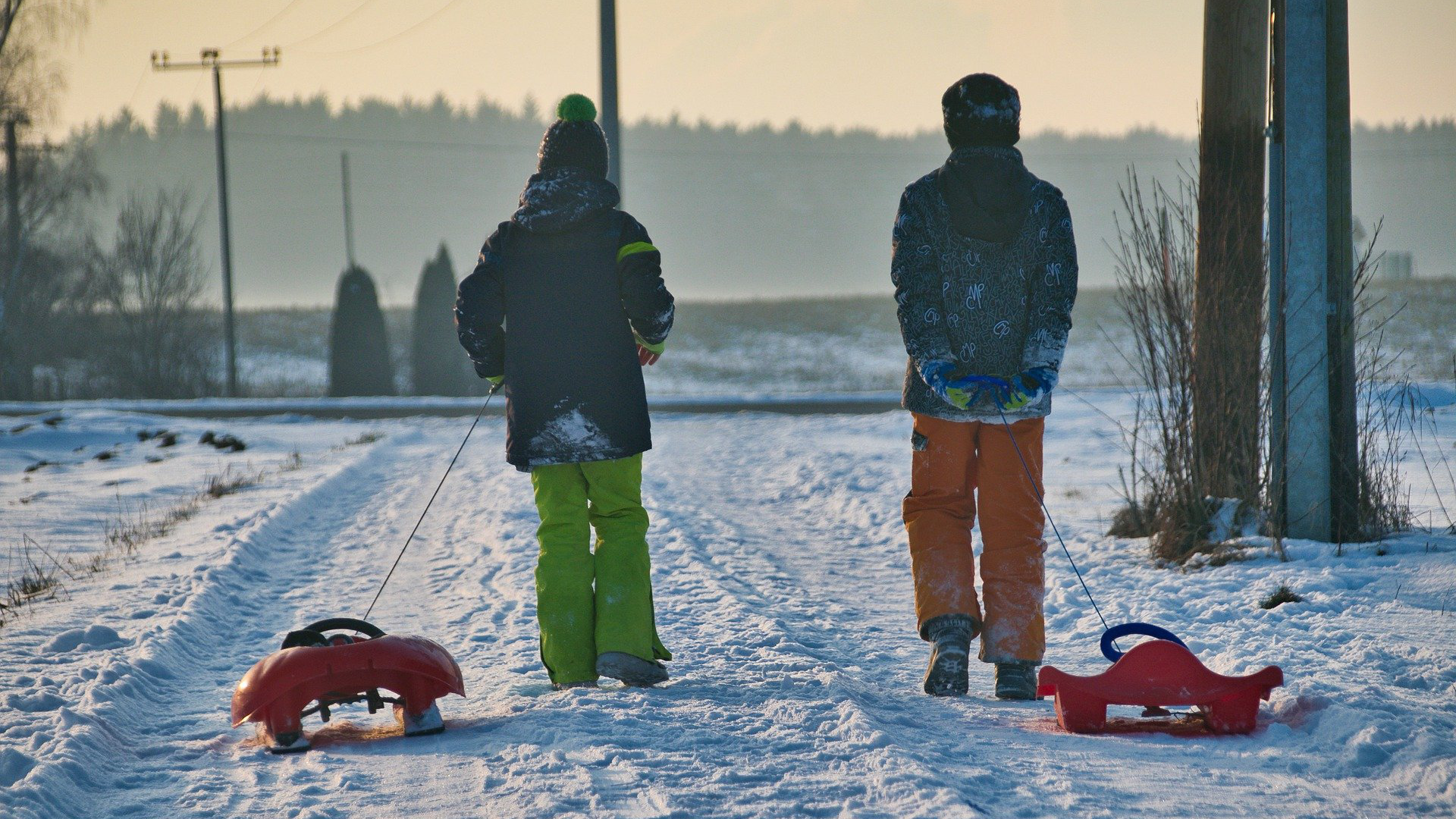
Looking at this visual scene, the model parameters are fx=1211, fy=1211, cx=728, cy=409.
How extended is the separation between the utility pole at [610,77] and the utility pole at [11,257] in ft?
62.5

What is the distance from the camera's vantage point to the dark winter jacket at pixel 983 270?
388 cm

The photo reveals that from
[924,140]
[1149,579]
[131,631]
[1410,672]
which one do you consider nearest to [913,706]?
[1410,672]

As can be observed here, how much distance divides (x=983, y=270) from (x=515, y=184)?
85.0 m

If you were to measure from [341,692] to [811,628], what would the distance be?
2140mm

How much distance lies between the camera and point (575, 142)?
405 centimetres

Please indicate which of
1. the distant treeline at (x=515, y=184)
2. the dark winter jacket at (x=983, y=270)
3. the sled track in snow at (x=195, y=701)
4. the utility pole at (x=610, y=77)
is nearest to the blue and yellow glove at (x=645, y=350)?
the dark winter jacket at (x=983, y=270)

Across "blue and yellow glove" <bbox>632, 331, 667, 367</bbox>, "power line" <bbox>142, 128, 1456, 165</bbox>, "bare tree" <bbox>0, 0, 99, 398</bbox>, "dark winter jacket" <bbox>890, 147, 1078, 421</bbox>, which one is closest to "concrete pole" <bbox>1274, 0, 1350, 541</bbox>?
"dark winter jacket" <bbox>890, 147, 1078, 421</bbox>

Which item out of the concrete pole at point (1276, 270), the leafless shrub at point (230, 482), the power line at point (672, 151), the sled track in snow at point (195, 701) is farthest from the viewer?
the power line at point (672, 151)

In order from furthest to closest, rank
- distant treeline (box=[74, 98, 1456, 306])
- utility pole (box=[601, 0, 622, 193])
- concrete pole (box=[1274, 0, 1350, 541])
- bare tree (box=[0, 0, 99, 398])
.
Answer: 1. distant treeline (box=[74, 98, 1456, 306])
2. bare tree (box=[0, 0, 99, 398])
3. utility pole (box=[601, 0, 622, 193])
4. concrete pole (box=[1274, 0, 1350, 541])

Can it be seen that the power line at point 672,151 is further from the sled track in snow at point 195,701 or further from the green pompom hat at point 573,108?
the green pompom hat at point 573,108

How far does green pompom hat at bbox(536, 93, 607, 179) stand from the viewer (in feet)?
13.3

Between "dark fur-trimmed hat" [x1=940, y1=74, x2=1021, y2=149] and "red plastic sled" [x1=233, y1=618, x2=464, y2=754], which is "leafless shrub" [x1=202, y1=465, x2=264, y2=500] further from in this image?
"dark fur-trimmed hat" [x1=940, y1=74, x2=1021, y2=149]

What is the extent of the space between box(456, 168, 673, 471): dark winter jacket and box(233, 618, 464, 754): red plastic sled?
31.2 inches

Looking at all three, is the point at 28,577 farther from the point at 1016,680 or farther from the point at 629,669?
the point at 1016,680
